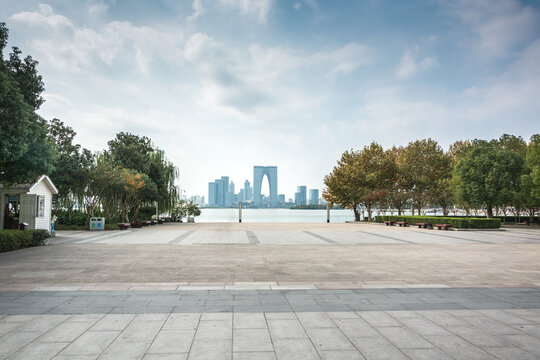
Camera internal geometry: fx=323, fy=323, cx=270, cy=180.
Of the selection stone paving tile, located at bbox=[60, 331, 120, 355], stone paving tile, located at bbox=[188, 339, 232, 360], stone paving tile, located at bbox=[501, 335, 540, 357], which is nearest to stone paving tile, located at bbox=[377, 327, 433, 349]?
stone paving tile, located at bbox=[501, 335, 540, 357]

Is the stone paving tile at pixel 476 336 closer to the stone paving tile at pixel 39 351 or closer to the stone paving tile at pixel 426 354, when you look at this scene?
the stone paving tile at pixel 426 354

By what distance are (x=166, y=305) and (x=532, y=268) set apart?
9.30 meters

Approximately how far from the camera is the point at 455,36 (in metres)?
16.4

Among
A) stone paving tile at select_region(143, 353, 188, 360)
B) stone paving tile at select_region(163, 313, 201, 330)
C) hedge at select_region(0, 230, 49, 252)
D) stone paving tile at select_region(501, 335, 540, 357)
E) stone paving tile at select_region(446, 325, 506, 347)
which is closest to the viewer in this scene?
stone paving tile at select_region(143, 353, 188, 360)

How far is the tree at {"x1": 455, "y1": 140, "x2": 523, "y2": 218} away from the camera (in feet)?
107

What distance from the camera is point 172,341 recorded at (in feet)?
11.8

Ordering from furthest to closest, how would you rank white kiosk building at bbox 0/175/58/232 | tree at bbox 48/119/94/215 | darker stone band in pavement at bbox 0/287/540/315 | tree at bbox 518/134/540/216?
tree at bbox 518/134/540/216 < tree at bbox 48/119/94/215 < white kiosk building at bbox 0/175/58/232 < darker stone band in pavement at bbox 0/287/540/315

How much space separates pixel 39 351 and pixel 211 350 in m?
1.77

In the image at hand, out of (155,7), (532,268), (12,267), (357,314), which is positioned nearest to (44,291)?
(12,267)

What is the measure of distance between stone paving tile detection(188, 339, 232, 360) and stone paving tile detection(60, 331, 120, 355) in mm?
973

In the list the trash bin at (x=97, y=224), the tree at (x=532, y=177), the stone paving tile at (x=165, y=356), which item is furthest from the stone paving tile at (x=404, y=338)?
the tree at (x=532, y=177)

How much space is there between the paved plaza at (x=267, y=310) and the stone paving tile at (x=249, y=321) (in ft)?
0.05

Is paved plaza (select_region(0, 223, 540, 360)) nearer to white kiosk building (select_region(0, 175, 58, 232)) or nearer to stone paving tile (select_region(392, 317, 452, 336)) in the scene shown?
stone paving tile (select_region(392, 317, 452, 336))

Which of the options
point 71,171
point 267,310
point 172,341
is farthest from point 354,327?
point 71,171
